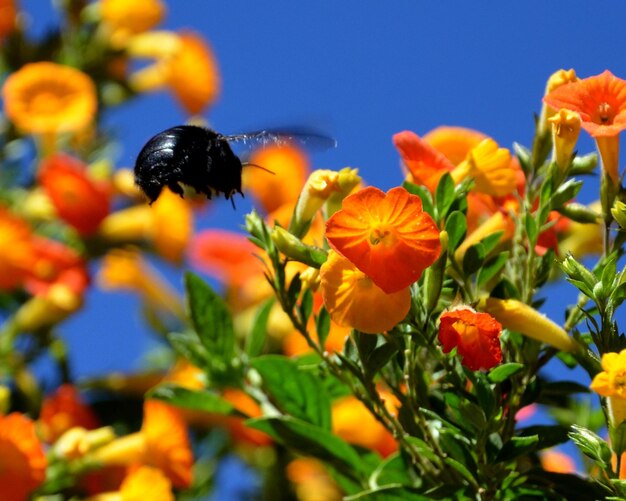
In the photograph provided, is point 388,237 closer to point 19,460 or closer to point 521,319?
point 521,319

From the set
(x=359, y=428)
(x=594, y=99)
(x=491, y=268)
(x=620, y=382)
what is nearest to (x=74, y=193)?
(x=359, y=428)

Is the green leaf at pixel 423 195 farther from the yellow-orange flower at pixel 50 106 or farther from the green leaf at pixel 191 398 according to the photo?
the yellow-orange flower at pixel 50 106

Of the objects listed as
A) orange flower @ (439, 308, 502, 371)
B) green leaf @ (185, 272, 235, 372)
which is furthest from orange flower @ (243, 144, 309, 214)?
orange flower @ (439, 308, 502, 371)

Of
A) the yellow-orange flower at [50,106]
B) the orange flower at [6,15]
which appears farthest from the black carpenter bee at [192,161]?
the orange flower at [6,15]

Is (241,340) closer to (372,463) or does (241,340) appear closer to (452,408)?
(372,463)

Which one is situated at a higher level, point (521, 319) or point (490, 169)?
point (490, 169)
